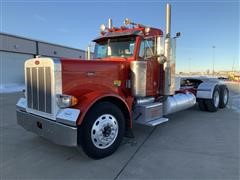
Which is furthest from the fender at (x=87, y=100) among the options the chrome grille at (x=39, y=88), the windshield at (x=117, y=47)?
the windshield at (x=117, y=47)

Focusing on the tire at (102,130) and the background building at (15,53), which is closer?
the tire at (102,130)

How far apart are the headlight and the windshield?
1.83m

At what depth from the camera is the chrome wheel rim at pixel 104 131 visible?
356 cm

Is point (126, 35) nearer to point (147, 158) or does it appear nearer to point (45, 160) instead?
point (147, 158)

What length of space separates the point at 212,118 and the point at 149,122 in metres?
3.19

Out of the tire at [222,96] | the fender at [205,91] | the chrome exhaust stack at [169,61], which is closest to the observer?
the chrome exhaust stack at [169,61]

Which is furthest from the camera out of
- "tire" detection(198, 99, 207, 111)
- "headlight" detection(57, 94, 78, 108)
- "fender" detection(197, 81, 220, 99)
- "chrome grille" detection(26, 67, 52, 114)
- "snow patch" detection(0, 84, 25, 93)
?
"snow patch" detection(0, 84, 25, 93)

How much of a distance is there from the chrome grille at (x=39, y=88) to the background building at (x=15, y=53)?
19.4 m

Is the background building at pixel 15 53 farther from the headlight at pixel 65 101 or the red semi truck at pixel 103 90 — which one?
the headlight at pixel 65 101

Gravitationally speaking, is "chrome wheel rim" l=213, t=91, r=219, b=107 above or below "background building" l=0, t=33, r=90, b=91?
below

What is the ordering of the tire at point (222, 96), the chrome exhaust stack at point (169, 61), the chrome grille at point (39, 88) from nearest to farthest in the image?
the chrome grille at point (39, 88)
the chrome exhaust stack at point (169, 61)
the tire at point (222, 96)

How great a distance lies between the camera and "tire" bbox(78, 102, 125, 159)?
3445 mm

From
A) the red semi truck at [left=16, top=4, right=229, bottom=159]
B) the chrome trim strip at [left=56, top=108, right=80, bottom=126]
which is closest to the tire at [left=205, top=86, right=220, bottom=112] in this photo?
the red semi truck at [left=16, top=4, right=229, bottom=159]

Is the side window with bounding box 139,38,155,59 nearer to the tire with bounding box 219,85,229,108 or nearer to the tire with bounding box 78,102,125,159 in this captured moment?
the tire with bounding box 78,102,125,159
